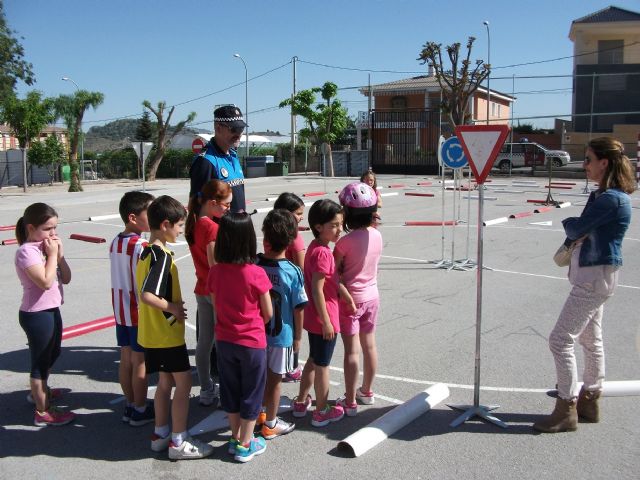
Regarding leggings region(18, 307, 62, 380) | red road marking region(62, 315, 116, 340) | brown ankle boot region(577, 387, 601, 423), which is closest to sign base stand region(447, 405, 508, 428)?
brown ankle boot region(577, 387, 601, 423)

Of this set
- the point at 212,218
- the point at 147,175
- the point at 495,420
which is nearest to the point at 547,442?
the point at 495,420

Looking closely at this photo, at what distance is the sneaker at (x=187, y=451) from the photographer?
3775 mm

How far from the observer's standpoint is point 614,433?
4.11 meters

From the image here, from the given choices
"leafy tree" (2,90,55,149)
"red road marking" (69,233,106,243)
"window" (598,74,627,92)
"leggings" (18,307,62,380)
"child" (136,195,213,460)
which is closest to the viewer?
"child" (136,195,213,460)

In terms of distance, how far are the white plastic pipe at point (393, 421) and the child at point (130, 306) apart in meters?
1.45

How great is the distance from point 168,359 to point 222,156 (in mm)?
1724

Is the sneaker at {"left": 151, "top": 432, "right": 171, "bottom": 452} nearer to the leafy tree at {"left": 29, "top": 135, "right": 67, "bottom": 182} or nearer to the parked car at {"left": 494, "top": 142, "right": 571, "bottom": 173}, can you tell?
the parked car at {"left": 494, "top": 142, "right": 571, "bottom": 173}

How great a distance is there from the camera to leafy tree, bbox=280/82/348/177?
144 feet

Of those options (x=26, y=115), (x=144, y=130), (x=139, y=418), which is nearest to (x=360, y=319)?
(x=139, y=418)

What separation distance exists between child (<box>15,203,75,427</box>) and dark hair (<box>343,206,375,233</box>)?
2026mm

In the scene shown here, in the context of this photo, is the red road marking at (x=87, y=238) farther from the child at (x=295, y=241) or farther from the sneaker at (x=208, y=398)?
the sneaker at (x=208, y=398)

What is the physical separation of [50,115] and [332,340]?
136ft

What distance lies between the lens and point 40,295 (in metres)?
4.24

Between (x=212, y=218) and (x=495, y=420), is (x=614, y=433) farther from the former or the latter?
(x=212, y=218)
